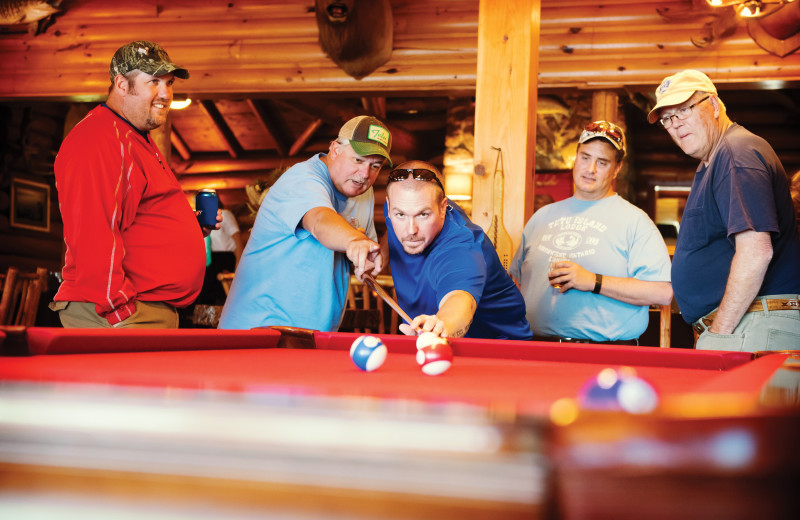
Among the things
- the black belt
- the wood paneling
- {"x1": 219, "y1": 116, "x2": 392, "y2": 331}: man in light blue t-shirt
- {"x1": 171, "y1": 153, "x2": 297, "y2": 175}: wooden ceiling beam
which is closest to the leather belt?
the black belt

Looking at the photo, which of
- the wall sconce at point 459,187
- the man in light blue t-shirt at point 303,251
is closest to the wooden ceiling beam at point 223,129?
the wall sconce at point 459,187

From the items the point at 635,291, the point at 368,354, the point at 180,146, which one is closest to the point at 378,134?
the point at 635,291

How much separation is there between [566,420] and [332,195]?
232cm

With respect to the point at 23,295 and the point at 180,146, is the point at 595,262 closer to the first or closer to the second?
the point at 23,295

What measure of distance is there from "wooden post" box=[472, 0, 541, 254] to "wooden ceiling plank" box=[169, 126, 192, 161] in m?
7.37

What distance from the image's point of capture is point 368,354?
4.96ft

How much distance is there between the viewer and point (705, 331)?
8.76 feet

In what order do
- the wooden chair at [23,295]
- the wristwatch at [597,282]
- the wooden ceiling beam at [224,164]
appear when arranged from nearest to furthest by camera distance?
the wristwatch at [597,282], the wooden chair at [23,295], the wooden ceiling beam at [224,164]

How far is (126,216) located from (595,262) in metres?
1.94

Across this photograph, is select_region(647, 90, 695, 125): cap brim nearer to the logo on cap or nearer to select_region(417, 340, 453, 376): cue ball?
the logo on cap

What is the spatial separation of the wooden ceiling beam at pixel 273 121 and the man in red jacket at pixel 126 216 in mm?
6736

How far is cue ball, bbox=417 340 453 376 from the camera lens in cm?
150

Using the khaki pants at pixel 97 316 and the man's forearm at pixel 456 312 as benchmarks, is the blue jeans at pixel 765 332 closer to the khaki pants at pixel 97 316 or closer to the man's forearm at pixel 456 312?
the man's forearm at pixel 456 312

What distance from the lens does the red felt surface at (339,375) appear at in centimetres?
92
